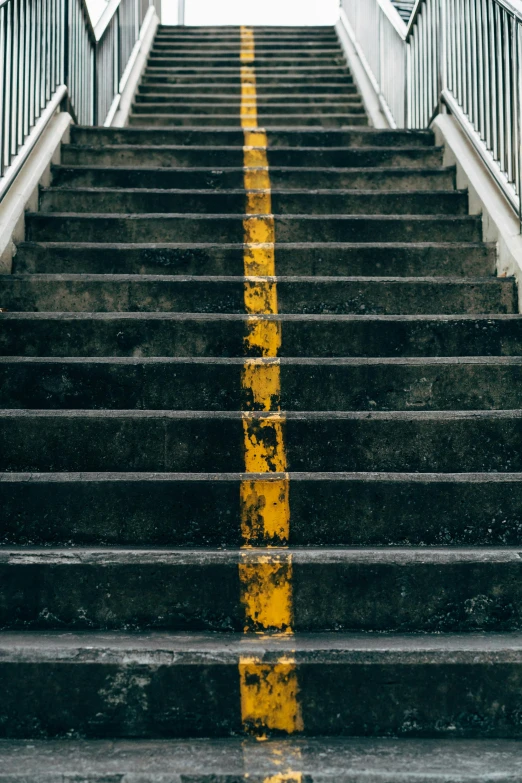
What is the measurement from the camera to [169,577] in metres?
1.86

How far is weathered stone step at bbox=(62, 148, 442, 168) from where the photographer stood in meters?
4.12

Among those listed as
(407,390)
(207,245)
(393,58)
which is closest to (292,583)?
(407,390)

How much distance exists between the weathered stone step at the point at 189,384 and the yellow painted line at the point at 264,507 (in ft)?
0.24

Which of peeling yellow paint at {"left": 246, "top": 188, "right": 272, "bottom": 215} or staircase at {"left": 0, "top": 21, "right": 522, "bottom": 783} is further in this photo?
peeling yellow paint at {"left": 246, "top": 188, "right": 272, "bottom": 215}

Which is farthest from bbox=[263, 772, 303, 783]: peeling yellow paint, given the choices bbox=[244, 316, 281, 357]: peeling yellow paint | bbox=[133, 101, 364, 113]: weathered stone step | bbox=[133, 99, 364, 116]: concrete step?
bbox=[133, 99, 364, 116]: concrete step

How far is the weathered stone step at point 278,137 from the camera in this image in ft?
14.4

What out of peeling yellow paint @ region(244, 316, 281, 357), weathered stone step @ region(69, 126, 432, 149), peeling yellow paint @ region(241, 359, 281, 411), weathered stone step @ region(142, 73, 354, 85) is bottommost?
peeling yellow paint @ region(241, 359, 281, 411)

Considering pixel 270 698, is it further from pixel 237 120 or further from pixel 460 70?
pixel 237 120

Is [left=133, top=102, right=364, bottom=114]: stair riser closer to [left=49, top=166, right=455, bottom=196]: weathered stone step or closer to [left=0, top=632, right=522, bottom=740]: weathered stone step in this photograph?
[left=49, top=166, right=455, bottom=196]: weathered stone step

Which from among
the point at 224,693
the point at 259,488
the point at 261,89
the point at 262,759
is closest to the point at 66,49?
the point at 261,89

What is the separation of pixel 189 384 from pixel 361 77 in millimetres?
4951

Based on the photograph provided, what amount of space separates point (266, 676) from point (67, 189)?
9.33 ft

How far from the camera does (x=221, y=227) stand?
11.3ft

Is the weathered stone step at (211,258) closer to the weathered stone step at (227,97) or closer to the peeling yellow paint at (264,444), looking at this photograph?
the peeling yellow paint at (264,444)
